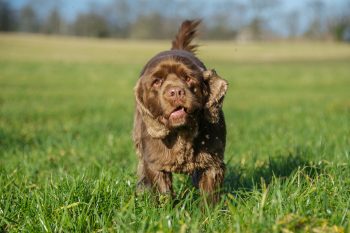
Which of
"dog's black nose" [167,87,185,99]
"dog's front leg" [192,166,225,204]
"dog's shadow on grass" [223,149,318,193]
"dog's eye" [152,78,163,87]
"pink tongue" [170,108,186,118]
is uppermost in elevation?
"dog's eye" [152,78,163,87]

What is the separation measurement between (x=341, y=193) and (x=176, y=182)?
6.04ft

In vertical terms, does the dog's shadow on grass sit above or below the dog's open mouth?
below

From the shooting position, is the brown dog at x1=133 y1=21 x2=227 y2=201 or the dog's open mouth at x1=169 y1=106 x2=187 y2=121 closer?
the dog's open mouth at x1=169 y1=106 x2=187 y2=121

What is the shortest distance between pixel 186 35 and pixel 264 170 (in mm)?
1563

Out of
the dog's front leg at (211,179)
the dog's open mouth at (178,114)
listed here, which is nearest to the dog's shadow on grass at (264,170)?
the dog's front leg at (211,179)

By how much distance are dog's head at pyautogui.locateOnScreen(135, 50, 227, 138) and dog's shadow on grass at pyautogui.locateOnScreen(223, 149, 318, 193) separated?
0.99 m

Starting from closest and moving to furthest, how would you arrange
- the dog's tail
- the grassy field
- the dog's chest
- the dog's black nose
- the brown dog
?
1. the grassy field
2. the dog's black nose
3. the brown dog
4. the dog's chest
5. the dog's tail

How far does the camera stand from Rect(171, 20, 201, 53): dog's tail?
17.6ft

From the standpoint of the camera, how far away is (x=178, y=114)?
3.63 m

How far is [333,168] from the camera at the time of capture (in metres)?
4.40

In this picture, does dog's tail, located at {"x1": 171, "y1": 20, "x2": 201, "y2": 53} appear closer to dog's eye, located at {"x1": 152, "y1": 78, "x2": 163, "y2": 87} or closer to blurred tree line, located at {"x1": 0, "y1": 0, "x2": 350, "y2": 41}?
dog's eye, located at {"x1": 152, "y1": 78, "x2": 163, "y2": 87}

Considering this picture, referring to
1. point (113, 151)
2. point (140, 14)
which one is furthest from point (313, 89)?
point (140, 14)

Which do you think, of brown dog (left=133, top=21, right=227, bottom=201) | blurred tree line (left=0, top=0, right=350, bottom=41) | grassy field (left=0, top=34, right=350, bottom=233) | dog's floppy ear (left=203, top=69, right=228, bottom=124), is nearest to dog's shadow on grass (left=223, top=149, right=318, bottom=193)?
grassy field (left=0, top=34, right=350, bottom=233)

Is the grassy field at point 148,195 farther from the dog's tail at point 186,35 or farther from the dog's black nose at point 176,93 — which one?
the dog's black nose at point 176,93
